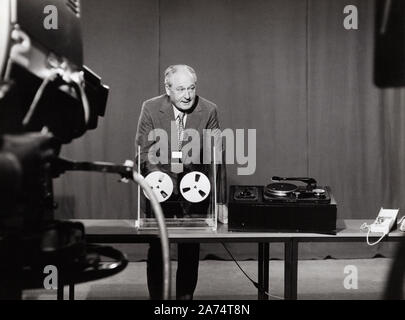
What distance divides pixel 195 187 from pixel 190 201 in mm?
56

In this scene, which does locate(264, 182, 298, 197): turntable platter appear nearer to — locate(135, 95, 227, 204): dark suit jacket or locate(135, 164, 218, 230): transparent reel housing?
locate(135, 164, 218, 230): transparent reel housing

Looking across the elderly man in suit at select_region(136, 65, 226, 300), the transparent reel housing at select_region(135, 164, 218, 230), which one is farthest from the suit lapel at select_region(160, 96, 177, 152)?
the transparent reel housing at select_region(135, 164, 218, 230)

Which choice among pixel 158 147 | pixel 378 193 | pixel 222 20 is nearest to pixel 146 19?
pixel 222 20

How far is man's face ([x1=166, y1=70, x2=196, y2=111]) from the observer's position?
2.66m

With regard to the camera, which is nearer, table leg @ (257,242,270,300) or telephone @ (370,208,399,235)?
telephone @ (370,208,399,235)

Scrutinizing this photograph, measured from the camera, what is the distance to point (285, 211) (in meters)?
1.90

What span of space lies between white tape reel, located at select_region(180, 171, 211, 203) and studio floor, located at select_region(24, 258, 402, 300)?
3.88 ft

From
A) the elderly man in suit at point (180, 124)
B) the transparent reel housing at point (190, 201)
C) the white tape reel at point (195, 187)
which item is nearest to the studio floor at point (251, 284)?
the elderly man in suit at point (180, 124)

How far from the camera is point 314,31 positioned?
13.8ft

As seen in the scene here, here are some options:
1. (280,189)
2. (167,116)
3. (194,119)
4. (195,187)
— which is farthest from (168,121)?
(280,189)

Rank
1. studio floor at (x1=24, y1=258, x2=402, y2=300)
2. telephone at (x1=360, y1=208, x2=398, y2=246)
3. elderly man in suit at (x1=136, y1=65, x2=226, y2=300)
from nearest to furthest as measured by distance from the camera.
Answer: telephone at (x1=360, y1=208, x2=398, y2=246) < elderly man in suit at (x1=136, y1=65, x2=226, y2=300) < studio floor at (x1=24, y1=258, x2=402, y2=300)

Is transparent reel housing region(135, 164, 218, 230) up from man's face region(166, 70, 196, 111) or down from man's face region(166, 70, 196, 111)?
down

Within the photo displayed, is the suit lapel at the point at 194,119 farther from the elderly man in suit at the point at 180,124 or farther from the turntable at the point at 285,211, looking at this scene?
the turntable at the point at 285,211
